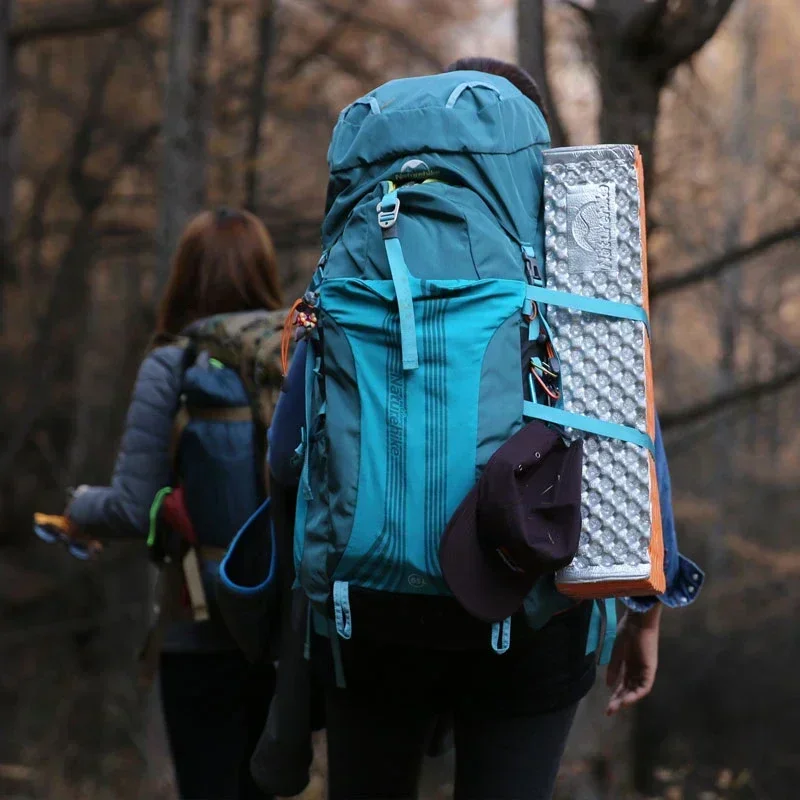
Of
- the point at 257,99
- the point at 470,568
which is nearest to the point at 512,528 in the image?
the point at 470,568

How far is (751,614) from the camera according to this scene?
15906 millimetres

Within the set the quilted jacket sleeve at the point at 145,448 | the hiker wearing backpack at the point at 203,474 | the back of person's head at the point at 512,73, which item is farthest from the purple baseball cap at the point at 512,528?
the quilted jacket sleeve at the point at 145,448

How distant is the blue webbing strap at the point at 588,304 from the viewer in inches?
70.6

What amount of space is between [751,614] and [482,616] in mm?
15264

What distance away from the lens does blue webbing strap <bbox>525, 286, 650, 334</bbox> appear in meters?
1.79

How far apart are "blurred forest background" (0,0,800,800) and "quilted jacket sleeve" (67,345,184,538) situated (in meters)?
1.81

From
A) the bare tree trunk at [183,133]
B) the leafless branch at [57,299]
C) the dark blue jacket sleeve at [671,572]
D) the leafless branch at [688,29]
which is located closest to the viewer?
the dark blue jacket sleeve at [671,572]

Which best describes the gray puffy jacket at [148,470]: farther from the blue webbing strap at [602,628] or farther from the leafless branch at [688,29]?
the leafless branch at [688,29]

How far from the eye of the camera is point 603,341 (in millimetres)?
1819

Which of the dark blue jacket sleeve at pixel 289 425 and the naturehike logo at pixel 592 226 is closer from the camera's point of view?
the naturehike logo at pixel 592 226

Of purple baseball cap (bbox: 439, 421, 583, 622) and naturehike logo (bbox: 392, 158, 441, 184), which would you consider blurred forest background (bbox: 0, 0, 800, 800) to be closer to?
naturehike logo (bbox: 392, 158, 441, 184)

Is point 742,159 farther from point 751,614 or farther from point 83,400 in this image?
point 83,400

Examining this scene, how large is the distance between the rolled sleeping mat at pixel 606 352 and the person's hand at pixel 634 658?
0.40m

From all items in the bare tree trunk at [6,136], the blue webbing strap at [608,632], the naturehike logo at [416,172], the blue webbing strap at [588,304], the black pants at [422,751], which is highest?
the bare tree trunk at [6,136]
